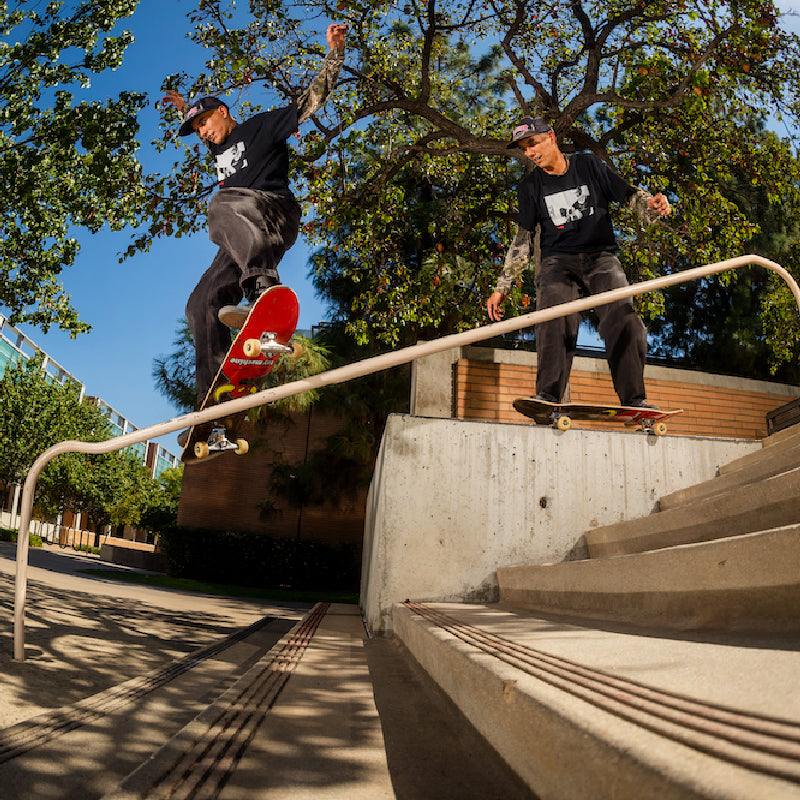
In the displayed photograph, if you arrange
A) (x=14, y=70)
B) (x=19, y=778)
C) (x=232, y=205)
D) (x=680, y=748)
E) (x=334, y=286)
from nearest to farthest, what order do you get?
(x=680, y=748) < (x=19, y=778) < (x=232, y=205) < (x=14, y=70) < (x=334, y=286)

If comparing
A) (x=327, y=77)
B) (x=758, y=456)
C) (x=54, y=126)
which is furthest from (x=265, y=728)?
(x=54, y=126)

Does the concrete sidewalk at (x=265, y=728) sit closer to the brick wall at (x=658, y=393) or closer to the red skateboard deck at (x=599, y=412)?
the red skateboard deck at (x=599, y=412)

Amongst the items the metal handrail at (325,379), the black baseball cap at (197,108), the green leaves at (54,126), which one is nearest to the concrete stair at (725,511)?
the metal handrail at (325,379)

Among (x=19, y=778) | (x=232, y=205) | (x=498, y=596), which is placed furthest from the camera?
(x=498, y=596)

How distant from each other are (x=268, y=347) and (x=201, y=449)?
0.80 metres

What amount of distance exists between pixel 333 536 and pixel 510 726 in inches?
831

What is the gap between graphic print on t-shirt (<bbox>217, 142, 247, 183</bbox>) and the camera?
3645mm

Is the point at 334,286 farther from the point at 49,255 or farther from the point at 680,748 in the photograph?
the point at 680,748

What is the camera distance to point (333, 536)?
21.7 metres

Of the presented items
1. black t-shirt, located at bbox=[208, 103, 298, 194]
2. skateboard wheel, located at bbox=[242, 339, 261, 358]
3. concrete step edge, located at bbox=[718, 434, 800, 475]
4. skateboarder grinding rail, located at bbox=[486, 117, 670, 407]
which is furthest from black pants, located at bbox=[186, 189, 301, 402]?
concrete step edge, located at bbox=[718, 434, 800, 475]

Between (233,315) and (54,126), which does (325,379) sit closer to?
(233,315)

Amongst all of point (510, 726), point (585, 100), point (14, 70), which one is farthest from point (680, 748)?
point (14, 70)

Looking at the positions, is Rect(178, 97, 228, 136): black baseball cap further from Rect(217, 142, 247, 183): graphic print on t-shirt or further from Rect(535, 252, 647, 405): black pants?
Rect(535, 252, 647, 405): black pants

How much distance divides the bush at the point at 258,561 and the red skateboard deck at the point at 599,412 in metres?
16.7
